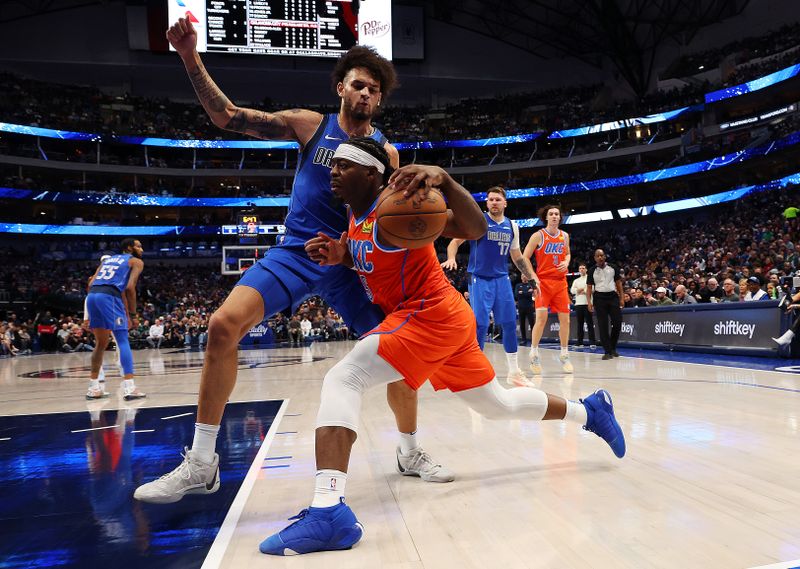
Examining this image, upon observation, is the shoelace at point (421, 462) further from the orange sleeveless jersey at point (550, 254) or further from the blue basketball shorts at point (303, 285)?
the orange sleeveless jersey at point (550, 254)

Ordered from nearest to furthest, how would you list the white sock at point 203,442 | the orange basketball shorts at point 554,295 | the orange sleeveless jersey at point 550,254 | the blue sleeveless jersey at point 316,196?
the white sock at point 203,442
the blue sleeveless jersey at point 316,196
the orange sleeveless jersey at point 550,254
the orange basketball shorts at point 554,295

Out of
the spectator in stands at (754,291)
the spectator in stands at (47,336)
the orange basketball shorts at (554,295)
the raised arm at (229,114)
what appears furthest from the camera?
the spectator in stands at (47,336)

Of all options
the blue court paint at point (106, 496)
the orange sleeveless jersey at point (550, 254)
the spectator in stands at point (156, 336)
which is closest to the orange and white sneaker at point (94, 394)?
the blue court paint at point (106, 496)

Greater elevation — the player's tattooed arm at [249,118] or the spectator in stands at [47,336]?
the player's tattooed arm at [249,118]

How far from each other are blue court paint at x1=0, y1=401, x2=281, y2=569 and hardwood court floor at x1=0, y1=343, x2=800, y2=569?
0.52 ft

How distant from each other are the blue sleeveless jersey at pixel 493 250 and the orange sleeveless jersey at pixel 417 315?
12.1ft

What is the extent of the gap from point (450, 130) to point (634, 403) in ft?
120

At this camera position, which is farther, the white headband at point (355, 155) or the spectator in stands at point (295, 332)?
the spectator in stands at point (295, 332)

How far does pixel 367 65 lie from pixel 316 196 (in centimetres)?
78

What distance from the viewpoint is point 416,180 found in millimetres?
2045

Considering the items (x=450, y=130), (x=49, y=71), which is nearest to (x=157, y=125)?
(x=49, y=71)

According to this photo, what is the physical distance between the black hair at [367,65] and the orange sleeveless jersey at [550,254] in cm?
489

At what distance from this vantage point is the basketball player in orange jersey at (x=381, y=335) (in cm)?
200

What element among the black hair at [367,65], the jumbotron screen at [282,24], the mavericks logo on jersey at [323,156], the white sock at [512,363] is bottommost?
the white sock at [512,363]
